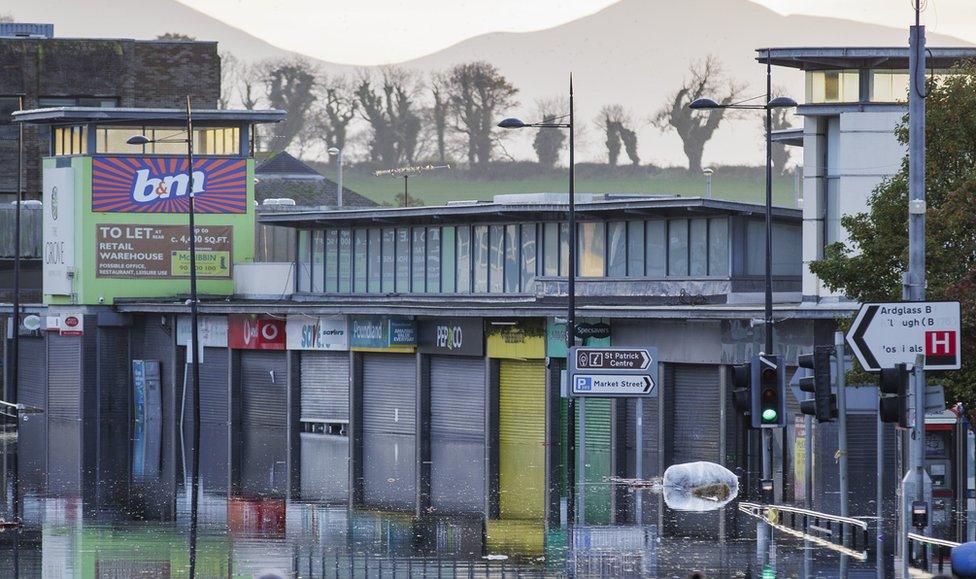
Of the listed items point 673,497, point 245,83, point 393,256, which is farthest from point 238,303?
point 245,83

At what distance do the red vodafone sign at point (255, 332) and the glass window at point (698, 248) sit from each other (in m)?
14.4

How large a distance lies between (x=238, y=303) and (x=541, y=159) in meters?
114

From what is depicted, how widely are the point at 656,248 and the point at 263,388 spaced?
49.7ft

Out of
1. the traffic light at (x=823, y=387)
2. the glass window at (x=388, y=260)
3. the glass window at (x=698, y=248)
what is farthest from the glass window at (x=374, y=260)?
the traffic light at (x=823, y=387)

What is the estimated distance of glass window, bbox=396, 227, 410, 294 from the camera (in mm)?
62062

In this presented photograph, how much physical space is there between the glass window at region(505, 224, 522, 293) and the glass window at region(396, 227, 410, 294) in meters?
5.21

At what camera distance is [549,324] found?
49.8 meters

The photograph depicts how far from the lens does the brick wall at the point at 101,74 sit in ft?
286

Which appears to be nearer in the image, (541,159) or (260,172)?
(260,172)

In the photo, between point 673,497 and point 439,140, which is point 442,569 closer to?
point 673,497

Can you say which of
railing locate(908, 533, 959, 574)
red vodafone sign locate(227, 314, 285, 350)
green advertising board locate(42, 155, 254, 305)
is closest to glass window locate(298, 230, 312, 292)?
green advertising board locate(42, 155, 254, 305)

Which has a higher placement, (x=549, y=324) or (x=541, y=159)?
(x=541, y=159)

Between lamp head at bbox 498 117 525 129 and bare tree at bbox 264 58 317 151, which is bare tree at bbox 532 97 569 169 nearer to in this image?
bare tree at bbox 264 58 317 151

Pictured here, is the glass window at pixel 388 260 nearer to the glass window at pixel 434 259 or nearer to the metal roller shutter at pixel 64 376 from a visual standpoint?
the glass window at pixel 434 259
